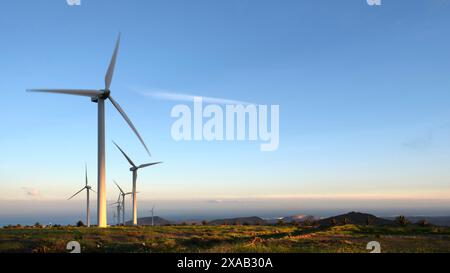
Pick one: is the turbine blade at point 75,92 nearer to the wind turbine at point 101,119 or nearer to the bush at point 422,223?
the wind turbine at point 101,119

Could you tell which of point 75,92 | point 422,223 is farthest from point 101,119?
point 422,223

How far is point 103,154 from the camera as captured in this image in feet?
212

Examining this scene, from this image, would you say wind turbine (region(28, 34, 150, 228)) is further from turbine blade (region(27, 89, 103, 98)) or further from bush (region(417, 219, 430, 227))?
bush (region(417, 219, 430, 227))

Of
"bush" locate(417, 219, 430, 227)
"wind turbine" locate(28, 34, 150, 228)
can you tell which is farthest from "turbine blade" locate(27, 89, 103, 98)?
"bush" locate(417, 219, 430, 227)

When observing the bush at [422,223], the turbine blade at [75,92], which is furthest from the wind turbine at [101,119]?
the bush at [422,223]

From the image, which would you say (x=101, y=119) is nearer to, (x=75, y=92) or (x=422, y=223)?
(x=75, y=92)

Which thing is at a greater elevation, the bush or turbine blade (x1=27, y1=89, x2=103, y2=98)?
turbine blade (x1=27, y1=89, x2=103, y2=98)

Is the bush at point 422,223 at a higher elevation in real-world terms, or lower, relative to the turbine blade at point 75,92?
A: lower

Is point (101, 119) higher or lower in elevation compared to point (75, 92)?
lower
